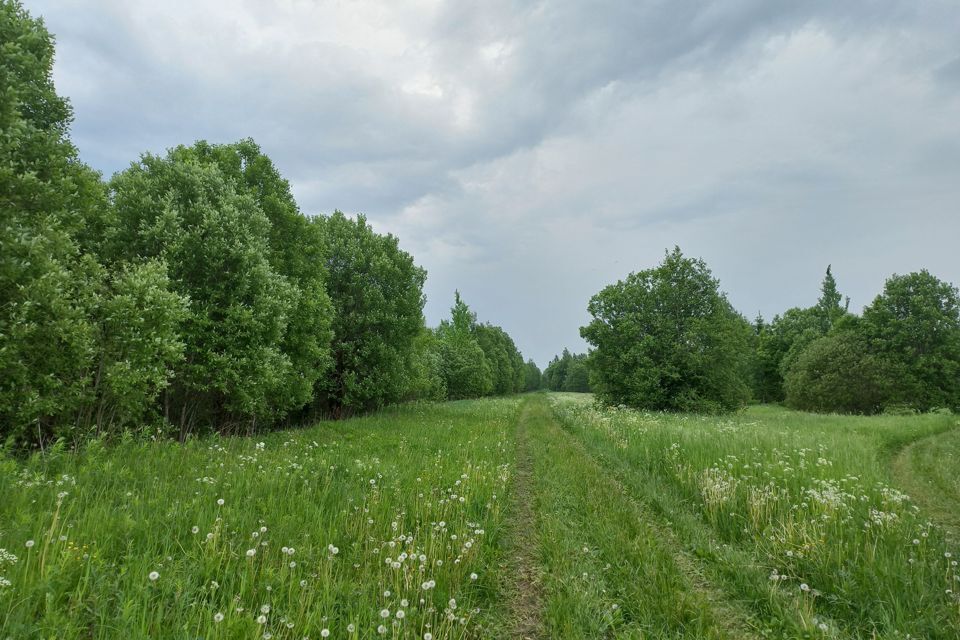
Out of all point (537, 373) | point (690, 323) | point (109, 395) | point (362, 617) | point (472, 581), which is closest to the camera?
point (362, 617)

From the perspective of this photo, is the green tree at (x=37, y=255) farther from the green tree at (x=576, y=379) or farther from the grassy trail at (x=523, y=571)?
the green tree at (x=576, y=379)

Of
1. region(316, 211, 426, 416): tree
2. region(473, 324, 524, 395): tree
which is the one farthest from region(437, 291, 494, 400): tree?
region(316, 211, 426, 416): tree

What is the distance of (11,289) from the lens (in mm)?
7664

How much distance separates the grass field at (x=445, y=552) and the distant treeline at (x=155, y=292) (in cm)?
205

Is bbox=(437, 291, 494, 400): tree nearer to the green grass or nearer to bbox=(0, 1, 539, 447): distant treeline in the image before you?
bbox=(0, 1, 539, 447): distant treeline

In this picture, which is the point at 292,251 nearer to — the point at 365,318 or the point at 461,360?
the point at 365,318

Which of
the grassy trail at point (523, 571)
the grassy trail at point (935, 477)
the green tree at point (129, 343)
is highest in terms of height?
the green tree at point (129, 343)

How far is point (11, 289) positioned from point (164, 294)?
2.38 metres

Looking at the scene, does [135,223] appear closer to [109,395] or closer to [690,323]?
[109,395]

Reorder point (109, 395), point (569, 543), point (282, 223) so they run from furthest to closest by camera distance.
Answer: point (282, 223) → point (109, 395) → point (569, 543)

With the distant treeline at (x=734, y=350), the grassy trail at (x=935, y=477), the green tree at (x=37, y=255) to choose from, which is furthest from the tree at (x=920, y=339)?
the green tree at (x=37, y=255)

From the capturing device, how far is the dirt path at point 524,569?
433 centimetres

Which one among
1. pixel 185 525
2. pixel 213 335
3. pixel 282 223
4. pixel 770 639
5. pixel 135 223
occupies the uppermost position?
pixel 282 223

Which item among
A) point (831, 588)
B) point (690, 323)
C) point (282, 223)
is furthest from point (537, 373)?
point (831, 588)
